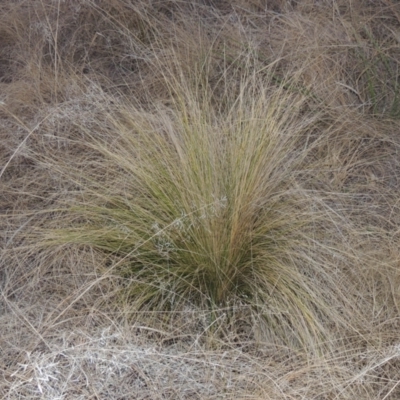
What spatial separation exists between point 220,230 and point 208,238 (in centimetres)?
4

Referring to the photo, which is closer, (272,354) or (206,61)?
(272,354)

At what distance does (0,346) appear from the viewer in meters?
2.12

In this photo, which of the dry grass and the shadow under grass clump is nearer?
the dry grass

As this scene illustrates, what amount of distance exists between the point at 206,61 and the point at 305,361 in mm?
1481

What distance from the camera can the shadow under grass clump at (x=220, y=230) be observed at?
2.17 metres

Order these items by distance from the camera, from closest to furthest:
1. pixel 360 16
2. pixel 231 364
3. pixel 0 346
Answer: pixel 231 364, pixel 0 346, pixel 360 16

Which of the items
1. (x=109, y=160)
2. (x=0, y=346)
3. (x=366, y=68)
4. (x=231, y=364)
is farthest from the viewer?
(x=366, y=68)

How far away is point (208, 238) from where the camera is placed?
218cm

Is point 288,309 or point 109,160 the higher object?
point 109,160

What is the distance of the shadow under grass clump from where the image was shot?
2168 millimetres

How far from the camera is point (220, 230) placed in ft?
7.18

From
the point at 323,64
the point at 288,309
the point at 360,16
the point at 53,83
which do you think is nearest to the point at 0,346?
the point at 288,309

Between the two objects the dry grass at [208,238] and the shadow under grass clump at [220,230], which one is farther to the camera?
the shadow under grass clump at [220,230]

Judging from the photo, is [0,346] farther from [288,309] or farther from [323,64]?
[323,64]
